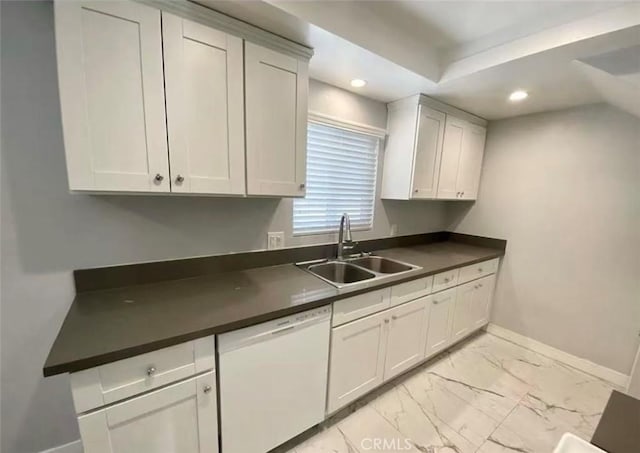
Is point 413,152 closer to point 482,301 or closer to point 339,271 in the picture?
point 339,271

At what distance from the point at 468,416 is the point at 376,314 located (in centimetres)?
97

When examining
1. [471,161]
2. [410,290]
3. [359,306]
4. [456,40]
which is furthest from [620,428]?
[471,161]

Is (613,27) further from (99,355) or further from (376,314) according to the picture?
(99,355)

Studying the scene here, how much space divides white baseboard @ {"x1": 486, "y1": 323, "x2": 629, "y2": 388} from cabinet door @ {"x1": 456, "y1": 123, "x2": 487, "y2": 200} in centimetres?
144

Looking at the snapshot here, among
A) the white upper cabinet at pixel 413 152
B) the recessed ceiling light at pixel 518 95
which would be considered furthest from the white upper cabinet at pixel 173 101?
the recessed ceiling light at pixel 518 95

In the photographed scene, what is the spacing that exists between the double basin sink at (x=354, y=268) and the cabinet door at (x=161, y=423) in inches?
36.5

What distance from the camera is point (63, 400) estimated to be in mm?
1312

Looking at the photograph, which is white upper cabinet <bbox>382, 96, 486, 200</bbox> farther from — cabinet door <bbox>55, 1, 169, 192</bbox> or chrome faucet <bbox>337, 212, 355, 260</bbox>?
cabinet door <bbox>55, 1, 169, 192</bbox>

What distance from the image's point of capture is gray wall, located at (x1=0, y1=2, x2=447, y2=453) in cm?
109

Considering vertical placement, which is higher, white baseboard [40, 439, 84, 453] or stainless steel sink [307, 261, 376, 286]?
stainless steel sink [307, 261, 376, 286]

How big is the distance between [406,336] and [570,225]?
179 cm

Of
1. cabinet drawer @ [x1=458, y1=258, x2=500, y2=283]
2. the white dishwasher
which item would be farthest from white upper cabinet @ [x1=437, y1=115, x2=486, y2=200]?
the white dishwasher

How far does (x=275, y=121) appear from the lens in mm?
1406

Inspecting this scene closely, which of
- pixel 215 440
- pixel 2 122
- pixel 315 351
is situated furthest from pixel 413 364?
pixel 2 122
